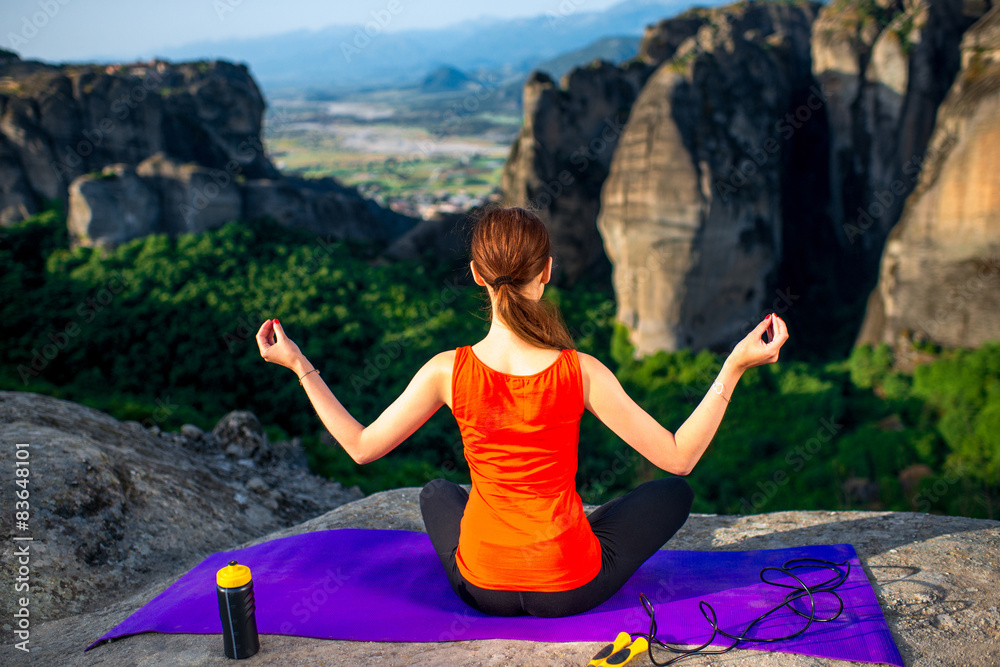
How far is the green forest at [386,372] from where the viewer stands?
9.98 meters

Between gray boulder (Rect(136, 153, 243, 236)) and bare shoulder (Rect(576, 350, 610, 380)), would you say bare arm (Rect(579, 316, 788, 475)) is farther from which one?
gray boulder (Rect(136, 153, 243, 236))

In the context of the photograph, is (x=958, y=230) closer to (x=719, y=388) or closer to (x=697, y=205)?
(x=697, y=205)

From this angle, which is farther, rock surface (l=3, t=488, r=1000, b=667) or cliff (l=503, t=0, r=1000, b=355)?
cliff (l=503, t=0, r=1000, b=355)

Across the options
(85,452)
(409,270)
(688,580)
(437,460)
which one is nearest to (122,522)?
(85,452)

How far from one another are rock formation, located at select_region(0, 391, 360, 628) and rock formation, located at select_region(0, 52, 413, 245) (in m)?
14.0

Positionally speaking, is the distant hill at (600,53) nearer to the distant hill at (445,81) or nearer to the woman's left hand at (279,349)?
the distant hill at (445,81)

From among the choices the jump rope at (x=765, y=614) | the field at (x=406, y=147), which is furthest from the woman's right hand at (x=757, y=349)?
the field at (x=406, y=147)

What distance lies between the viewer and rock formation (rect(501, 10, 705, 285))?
61.1 feet

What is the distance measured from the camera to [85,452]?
4.23m

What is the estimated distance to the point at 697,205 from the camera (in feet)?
44.4

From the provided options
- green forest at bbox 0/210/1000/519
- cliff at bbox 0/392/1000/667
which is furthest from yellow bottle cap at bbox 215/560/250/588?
green forest at bbox 0/210/1000/519

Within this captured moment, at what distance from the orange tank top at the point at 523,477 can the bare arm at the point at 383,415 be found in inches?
3.0

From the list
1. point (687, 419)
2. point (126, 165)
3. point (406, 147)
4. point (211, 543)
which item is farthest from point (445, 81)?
point (687, 419)

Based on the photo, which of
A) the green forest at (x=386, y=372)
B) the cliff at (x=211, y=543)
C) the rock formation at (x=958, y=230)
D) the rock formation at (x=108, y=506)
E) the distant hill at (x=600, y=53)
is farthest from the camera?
the distant hill at (x=600, y=53)
